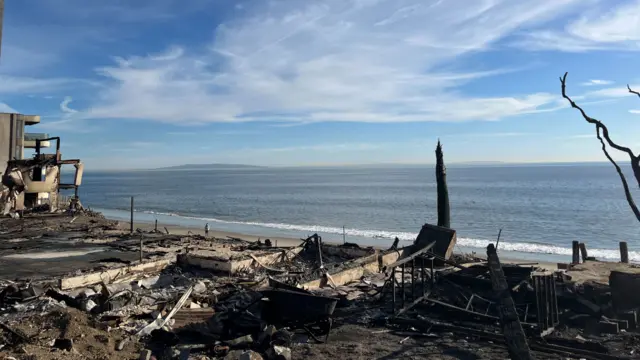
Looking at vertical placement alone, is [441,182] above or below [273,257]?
above

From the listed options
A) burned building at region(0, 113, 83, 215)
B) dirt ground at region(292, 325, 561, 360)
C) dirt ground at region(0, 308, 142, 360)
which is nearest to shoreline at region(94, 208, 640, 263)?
burned building at region(0, 113, 83, 215)

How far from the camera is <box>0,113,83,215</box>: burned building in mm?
32219

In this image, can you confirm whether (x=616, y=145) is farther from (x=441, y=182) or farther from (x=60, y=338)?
(x=441, y=182)

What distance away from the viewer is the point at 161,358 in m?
7.83

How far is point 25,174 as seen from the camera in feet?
109

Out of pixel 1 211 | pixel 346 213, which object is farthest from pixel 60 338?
pixel 346 213

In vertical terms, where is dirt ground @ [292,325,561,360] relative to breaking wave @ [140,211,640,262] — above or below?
above

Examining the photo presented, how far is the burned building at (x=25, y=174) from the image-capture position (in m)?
32.2

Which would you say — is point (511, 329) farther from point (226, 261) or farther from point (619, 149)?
point (226, 261)

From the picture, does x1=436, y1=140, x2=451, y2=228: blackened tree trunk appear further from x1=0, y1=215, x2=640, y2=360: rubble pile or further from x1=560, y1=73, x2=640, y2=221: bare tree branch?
x1=560, y1=73, x2=640, y2=221: bare tree branch

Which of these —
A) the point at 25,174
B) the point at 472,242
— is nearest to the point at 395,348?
the point at 472,242

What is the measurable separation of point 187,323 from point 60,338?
8.28 feet

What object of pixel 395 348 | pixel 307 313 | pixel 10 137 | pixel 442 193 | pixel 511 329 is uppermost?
pixel 10 137

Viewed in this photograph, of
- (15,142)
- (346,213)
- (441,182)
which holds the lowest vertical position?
(346,213)
